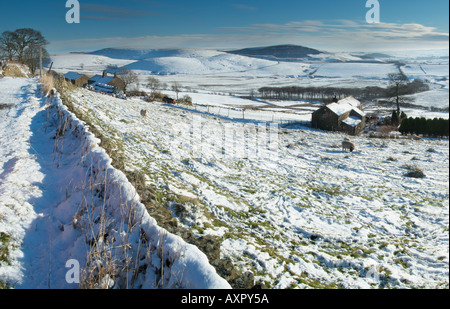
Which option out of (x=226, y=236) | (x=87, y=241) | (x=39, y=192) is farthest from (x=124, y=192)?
(x=226, y=236)

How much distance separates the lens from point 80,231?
15.6 feet

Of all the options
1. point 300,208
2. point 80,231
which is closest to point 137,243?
point 80,231

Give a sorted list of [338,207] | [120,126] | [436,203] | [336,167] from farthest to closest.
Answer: [336,167]
[120,126]
[436,203]
[338,207]

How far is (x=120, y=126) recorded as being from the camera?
14.7 m

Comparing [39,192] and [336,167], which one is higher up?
[39,192]

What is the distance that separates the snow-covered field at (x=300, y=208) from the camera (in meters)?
7.05

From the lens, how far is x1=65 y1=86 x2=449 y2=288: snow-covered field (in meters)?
7.05

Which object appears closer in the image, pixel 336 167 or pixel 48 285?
pixel 48 285

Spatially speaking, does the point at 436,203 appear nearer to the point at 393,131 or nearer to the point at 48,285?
the point at 48,285

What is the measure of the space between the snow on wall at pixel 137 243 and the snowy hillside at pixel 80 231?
13 mm

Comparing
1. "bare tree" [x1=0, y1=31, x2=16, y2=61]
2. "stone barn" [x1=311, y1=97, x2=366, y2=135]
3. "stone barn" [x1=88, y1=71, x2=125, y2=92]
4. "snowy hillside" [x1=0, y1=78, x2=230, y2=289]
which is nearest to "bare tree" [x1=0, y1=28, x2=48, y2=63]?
"bare tree" [x1=0, y1=31, x2=16, y2=61]

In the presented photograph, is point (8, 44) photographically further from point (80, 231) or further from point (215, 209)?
point (80, 231)
